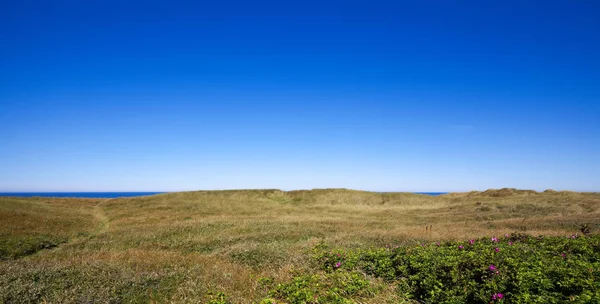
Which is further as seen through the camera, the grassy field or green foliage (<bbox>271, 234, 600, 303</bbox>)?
the grassy field

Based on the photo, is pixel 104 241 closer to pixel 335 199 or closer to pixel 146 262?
pixel 146 262

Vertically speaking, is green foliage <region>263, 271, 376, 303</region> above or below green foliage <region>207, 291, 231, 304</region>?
above

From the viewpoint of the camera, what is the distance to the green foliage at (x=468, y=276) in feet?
21.2

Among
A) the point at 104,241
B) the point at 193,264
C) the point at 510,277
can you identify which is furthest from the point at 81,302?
the point at 104,241

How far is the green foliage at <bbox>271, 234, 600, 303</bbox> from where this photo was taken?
21.2ft

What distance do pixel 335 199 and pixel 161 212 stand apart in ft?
97.7

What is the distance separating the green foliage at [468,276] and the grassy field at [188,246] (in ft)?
1.60

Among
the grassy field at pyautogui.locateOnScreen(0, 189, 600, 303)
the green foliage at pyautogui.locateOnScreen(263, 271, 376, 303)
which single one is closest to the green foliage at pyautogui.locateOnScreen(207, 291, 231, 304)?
the grassy field at pyautogui.locateOnScreen(0, 189, 600, 303)

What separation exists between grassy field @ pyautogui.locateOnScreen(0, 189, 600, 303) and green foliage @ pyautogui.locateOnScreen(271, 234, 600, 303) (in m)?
0.49

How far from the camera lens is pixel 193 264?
11.9 m

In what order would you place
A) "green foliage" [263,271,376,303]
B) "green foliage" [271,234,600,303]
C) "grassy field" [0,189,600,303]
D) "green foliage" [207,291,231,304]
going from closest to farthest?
"green foliage" [271,234,600,303] → "green foliage" [207,291,231,304] → "green foliage" [263,271,376,303] → "grassy field" [0,189,600,303]

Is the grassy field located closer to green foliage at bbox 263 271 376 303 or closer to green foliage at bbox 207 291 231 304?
green foliage at bbox 207 291 231 304

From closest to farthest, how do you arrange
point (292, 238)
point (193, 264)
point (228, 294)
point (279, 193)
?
point (228, 294) → point (193, 264) → point (292, 238) → point (279, 193)

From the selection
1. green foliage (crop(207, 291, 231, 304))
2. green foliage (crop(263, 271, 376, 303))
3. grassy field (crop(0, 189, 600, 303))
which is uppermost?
green foliage (crop(263, 271, 376, 303))
